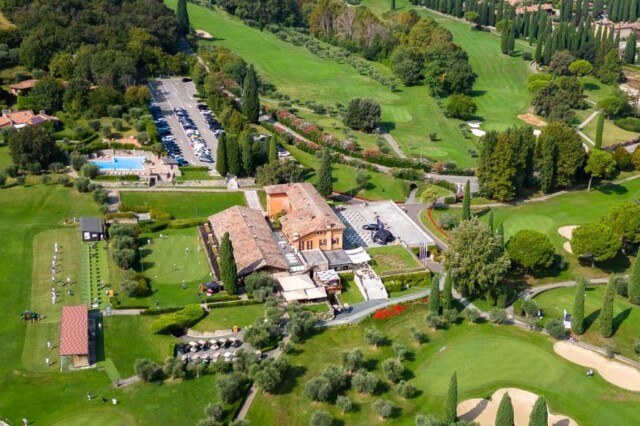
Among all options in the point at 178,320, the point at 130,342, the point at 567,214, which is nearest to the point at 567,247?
the point at 567,214

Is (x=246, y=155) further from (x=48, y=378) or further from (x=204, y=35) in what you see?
(x=204, y=35)

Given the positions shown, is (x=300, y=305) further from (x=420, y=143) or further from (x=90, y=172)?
(x=420, y=143)

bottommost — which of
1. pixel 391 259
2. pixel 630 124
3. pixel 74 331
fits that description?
pixel 391 259

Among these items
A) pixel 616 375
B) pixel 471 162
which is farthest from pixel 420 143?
pixel 616 375

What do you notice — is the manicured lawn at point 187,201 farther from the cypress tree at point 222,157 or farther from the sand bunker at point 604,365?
the sand bunker at point 604,365

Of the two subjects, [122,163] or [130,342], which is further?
[122,163]

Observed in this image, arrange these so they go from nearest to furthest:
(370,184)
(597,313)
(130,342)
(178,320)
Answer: (130,342) → (178,320) → (597,313) → (370,184)

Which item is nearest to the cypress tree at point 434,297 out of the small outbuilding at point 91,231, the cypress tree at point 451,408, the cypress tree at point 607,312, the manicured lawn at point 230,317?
the cypress tree at point 607,312
